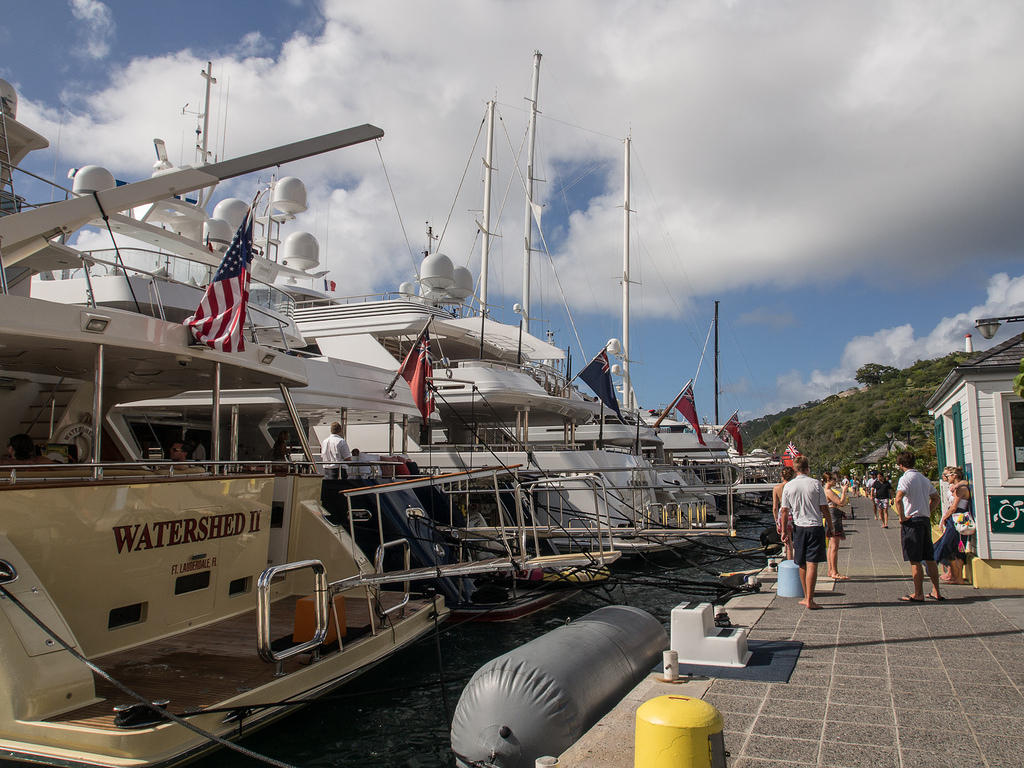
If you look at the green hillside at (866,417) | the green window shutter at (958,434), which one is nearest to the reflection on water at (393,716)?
the green window shutter at (958,434)

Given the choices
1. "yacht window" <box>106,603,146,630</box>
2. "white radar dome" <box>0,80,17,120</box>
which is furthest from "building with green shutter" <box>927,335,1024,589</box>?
"white radar dome" <box>0,80,17,120</box>

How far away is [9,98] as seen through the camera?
15.0m

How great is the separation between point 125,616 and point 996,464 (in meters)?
9.76

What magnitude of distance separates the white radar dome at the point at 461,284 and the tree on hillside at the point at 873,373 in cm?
10609

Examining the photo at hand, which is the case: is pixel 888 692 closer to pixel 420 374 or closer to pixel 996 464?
pixel 996 464

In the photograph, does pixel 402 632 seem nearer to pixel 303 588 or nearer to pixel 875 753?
pixel 303 588

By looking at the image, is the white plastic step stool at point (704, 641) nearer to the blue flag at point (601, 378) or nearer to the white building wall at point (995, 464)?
the white building wall at point (995, 464)

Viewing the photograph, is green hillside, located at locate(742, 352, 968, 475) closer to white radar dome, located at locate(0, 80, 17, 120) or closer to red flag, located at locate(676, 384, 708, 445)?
red flag, located at locate(676, 384, 708, 445)

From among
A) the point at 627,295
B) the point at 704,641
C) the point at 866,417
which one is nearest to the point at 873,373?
the point at 866,417

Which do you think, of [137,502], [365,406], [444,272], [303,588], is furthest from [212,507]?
[444,272]

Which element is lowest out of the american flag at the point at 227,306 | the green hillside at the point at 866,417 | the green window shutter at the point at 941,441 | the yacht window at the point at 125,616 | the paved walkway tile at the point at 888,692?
the paved walkway tile at the point at 888,692

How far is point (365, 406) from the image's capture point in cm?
1658

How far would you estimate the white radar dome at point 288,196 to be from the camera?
2428 cm

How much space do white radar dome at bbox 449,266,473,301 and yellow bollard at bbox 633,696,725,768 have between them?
25.1 meters
